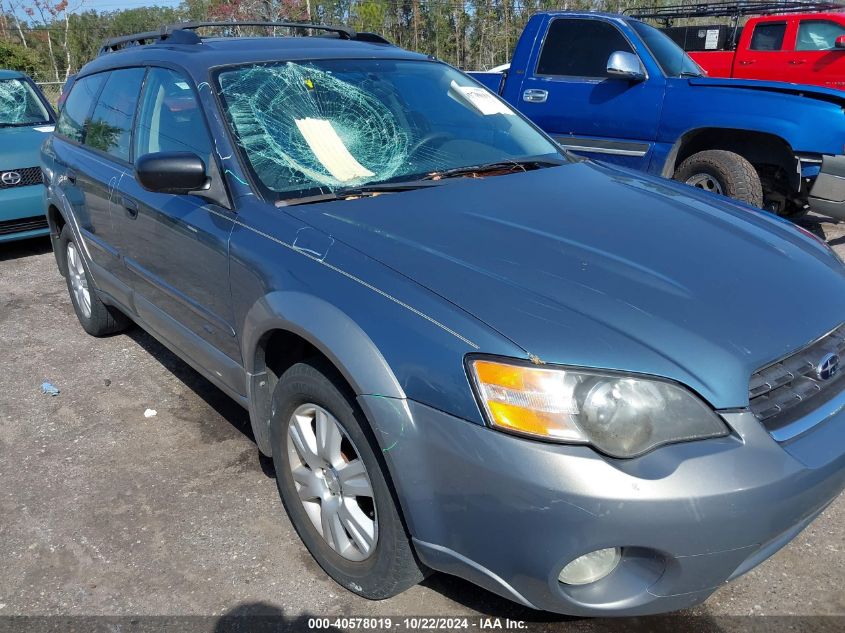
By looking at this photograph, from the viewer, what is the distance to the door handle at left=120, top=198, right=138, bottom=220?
3.36m

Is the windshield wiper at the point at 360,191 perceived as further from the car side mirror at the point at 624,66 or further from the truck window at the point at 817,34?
the truck window at the point at 817,34

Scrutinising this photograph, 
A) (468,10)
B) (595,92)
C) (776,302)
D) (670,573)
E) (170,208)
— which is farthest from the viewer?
(468,10)

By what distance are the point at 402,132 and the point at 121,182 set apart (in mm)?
1434

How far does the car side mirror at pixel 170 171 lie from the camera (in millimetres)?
2629

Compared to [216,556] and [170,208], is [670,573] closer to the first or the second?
[216,556]

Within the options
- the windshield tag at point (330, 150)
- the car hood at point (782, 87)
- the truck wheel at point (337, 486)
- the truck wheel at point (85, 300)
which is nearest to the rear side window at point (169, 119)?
the windshield tag at point (330, 150)

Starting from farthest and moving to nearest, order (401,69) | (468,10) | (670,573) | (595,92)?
(468,10), (595,92), (401,69), (670,573)

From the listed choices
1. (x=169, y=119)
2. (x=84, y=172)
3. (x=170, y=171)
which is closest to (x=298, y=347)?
(x=170, y=171)

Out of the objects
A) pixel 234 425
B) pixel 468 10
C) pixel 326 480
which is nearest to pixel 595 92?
pixel 234 425

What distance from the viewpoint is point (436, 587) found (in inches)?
97.1

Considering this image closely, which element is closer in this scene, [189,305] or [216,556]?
[216,556]

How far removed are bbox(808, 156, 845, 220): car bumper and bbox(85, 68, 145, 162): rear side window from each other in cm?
473

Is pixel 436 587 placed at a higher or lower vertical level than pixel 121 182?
lower

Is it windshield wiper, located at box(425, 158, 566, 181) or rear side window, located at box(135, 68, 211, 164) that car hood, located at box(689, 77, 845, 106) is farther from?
rear side window, located at box(135, 68, 211, 164)
